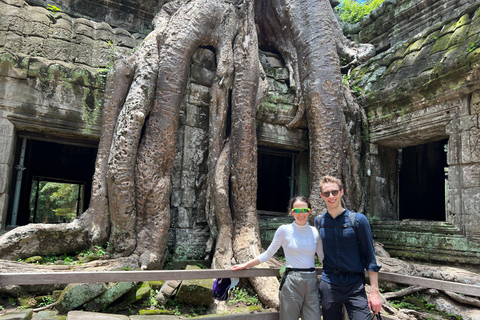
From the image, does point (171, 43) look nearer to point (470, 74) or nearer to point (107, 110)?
point (107, 110)

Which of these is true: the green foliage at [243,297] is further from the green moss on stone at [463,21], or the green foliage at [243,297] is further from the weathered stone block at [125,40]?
the green moss on stone at [463,21]

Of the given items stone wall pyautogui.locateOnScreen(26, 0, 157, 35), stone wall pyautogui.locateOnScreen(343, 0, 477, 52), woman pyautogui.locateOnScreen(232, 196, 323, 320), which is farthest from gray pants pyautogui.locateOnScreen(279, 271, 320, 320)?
stone wall pyautogui.locateOnScreen(343, 0, 477, 52)

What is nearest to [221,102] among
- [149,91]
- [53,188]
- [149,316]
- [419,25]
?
[149,91]

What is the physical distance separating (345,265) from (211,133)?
285 centimetres

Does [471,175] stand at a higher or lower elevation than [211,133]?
lower

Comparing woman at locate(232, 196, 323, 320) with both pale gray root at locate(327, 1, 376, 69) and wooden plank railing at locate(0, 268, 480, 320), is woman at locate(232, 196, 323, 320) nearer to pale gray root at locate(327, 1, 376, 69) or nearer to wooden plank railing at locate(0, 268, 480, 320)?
wooden plank railing at locate(0, 268, 480, 320)

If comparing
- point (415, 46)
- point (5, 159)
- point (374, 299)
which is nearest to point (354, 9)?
point (415, 46)

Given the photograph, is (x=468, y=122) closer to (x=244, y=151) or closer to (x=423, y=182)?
(x=244, y=151)

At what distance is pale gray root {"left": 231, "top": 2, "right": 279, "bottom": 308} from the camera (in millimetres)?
4055

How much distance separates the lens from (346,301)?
6.23 feet

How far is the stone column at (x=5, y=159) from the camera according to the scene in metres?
3.94

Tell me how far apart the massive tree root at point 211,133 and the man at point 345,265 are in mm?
1520

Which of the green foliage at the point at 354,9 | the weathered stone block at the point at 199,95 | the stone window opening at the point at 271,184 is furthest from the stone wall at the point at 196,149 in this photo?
the green foliage at the point at 354,9

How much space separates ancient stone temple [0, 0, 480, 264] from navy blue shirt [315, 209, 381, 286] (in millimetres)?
2632
